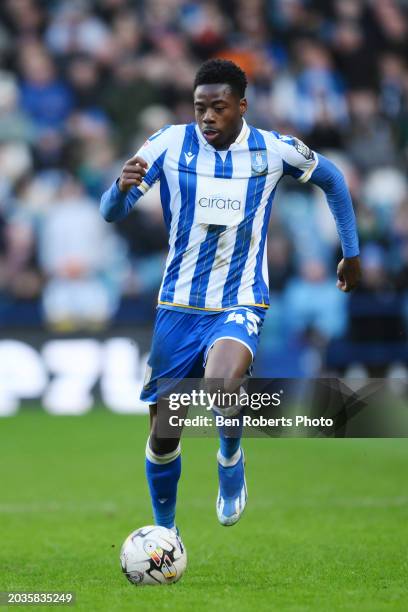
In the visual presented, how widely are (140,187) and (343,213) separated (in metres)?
1.17

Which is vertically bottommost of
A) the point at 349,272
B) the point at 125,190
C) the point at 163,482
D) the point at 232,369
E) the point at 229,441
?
the point at 163,482

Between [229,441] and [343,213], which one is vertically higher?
[343,213]

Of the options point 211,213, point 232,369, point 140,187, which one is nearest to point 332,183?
point 211,213

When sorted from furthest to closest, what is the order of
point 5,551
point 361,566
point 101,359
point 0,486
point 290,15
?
point 290,15, point 101,359, point 0,486, point 5,551, point 361,566

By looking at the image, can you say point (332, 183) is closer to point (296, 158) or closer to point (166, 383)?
point (296, 158)

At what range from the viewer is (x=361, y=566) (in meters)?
6.57

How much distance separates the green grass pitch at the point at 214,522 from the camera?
5.81 metres

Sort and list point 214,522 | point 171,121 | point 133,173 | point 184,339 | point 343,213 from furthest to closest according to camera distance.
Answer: point 171,121 < point 214,522 < point 343,213 < point 184,339 < point 133,173

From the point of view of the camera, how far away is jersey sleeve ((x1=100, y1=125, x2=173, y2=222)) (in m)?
6.51

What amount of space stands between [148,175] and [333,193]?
1.05 metres

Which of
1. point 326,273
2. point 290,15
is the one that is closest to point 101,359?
point 326,273

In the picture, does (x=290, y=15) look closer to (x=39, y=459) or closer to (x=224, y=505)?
(x=39, y=459)

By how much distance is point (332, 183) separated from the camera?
6961mm

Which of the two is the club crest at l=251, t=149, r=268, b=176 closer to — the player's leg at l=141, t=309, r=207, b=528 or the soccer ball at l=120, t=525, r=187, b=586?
the player's leg at l=141, t=309, r=207, b=528
